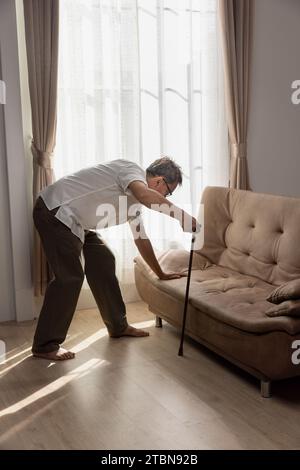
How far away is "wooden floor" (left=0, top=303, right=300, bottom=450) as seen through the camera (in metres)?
2.38

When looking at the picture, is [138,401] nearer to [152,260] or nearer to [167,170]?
[152,260]

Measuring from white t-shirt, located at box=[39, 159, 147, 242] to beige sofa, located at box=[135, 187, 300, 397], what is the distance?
1.71 feet

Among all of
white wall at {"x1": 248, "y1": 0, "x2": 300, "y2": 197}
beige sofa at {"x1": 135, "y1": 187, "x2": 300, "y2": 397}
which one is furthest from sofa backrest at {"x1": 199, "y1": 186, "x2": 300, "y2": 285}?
white wall at {"x1": 248, "y1": 0, "x2": 300, "y2": 197}

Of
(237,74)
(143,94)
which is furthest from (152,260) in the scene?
(237,74)

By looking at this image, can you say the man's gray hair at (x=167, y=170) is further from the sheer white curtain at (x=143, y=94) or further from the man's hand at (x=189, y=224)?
the sheer white curtain at (x=143, y=94)

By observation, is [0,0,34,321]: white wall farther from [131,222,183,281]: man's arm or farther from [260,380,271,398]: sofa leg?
[260,380,271,398]: sofa leg

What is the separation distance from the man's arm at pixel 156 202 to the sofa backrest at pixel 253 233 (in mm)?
471

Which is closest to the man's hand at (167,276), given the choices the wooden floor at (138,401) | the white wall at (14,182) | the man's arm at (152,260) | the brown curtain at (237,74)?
the man's arm at (152,260)

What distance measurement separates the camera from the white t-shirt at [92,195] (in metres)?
3.27

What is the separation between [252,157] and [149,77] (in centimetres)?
102

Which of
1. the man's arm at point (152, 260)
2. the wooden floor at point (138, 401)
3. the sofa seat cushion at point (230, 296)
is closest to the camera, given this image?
the wooden floor at point (138, 401)

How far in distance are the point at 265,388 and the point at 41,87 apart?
Result: 2269 millimetres

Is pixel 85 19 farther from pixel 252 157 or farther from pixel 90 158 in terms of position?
pixel 252 157

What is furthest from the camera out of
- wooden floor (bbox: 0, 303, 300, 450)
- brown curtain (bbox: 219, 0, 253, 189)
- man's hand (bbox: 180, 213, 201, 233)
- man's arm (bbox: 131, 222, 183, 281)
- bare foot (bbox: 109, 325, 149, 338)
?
brown curtain (bbox: 219, 0, 253, 189)
